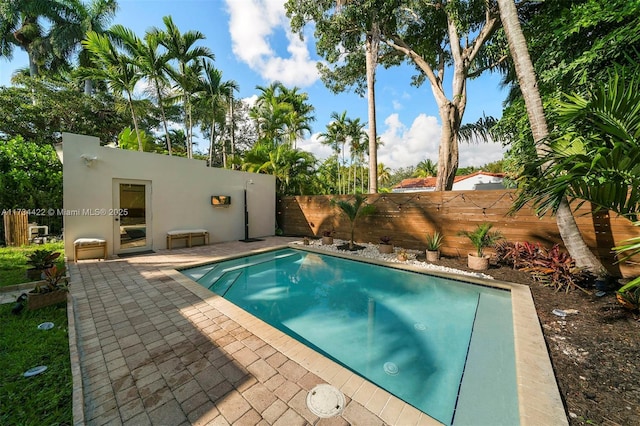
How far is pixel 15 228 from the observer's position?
24.6 ft

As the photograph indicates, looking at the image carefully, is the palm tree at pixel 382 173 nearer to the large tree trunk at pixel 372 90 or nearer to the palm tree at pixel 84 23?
the large tree trunk at pixel 372 90

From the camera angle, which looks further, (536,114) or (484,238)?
(484,238)

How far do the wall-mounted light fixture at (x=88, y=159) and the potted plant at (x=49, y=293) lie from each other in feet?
12.7

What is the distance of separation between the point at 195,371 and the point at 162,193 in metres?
7.22

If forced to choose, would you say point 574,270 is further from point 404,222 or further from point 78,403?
point 78,403

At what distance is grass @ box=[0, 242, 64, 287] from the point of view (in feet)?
14.9

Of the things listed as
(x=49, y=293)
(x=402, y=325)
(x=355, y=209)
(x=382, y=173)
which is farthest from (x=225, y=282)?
(x=382, y=173)

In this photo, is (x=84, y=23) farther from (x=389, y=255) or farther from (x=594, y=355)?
(x=594, y=355)

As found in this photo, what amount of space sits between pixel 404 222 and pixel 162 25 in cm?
1223

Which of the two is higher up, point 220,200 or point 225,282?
point 220,200

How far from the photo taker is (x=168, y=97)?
11.0 metres

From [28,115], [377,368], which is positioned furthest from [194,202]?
[28,115]

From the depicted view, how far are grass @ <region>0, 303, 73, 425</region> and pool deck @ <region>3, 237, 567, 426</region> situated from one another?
4.0 inches

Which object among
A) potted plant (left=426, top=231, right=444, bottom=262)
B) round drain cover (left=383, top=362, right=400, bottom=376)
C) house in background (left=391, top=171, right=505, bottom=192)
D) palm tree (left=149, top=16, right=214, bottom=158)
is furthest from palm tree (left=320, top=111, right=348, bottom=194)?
round drain cover (left=383, top=362, right=400, bottom=376)
